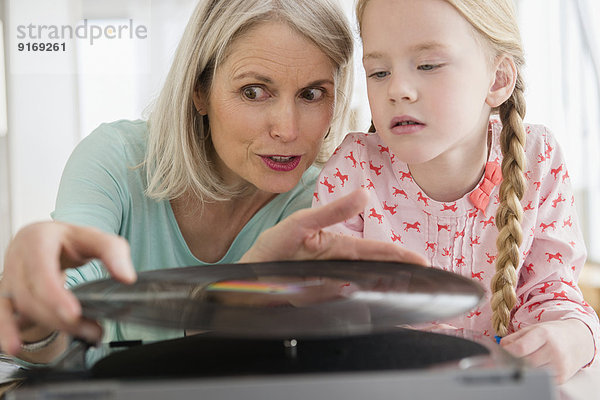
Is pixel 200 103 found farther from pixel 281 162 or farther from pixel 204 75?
pixel 281 162

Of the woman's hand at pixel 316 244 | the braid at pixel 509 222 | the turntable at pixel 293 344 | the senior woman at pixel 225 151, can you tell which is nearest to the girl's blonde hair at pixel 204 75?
the senior woman at pixel 225 151

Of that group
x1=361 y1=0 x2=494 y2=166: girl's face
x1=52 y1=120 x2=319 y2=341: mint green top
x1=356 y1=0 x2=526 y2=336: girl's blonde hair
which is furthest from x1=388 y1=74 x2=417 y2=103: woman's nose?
x1=52 y1=120 x2=319 y2=341: mint green top

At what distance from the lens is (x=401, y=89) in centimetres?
108

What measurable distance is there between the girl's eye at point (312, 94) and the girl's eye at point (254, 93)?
78 millimetres

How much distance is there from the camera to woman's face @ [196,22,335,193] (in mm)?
1270

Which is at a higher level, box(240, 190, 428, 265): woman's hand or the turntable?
box(240, 190, 428, 265): woman's hand

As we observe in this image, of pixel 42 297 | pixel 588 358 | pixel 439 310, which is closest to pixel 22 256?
pixel 42 297

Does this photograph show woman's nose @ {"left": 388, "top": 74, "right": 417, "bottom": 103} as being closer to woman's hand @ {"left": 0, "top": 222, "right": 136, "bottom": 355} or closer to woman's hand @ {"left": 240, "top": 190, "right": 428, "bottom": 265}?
woman's hand @ {"left": 240, "top": 190, "right": 428, "bottom": 265}

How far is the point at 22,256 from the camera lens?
2.25 ft

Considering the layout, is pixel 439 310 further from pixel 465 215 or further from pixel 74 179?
pixel 74 179

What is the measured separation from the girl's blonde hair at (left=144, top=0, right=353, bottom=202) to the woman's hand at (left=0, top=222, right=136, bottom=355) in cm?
69

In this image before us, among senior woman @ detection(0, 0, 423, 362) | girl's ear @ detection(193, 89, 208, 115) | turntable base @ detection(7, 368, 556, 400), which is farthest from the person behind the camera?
girl's ear @ detection(193, 89, 208, 115)

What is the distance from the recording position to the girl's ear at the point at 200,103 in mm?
1457

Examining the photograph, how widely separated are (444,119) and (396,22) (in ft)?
0.60
